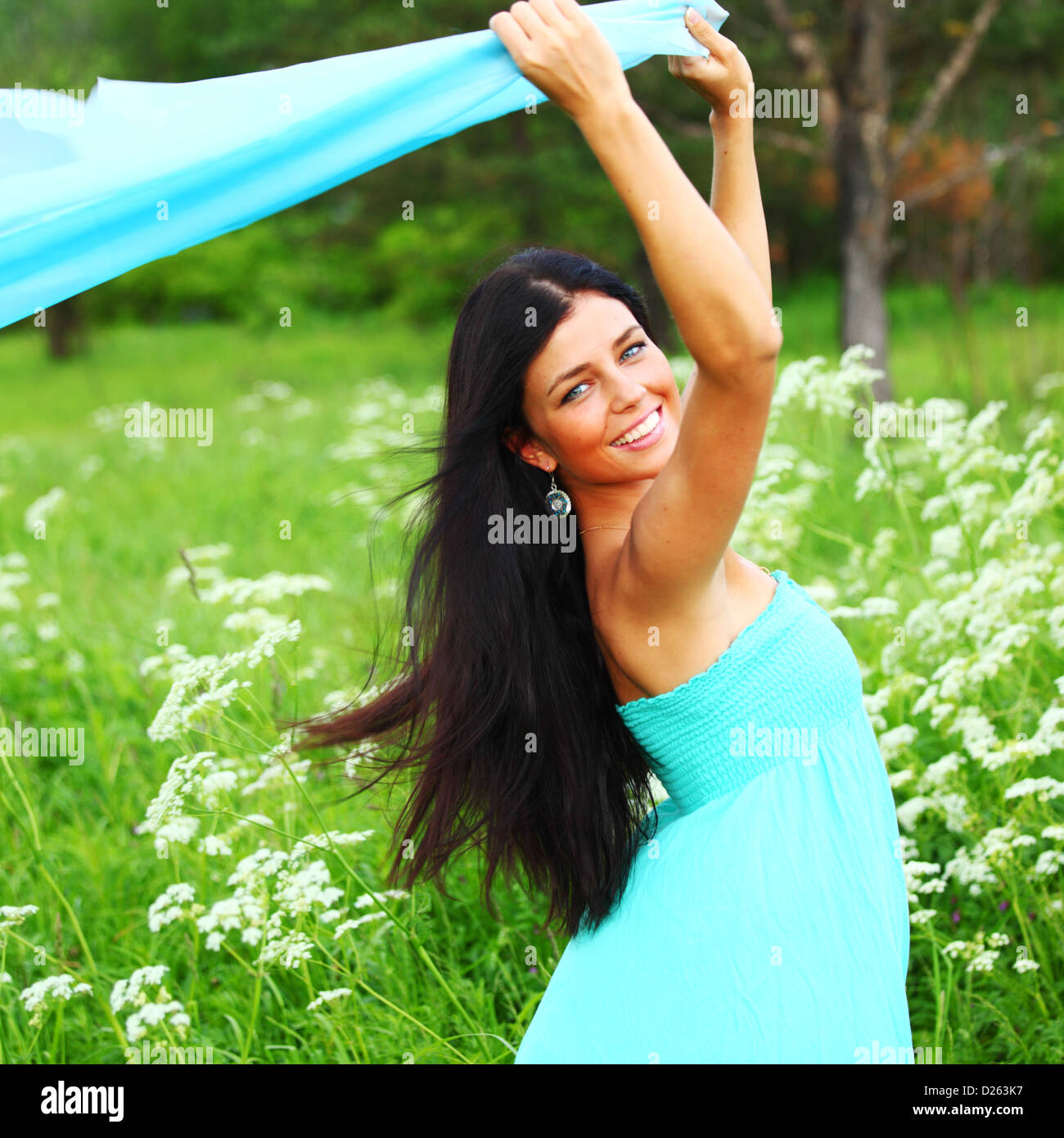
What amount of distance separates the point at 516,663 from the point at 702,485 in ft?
1.76

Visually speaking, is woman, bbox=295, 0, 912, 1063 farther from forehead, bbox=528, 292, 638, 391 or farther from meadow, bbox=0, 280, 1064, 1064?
meadow, bbox=0, 280, 1064, 1064

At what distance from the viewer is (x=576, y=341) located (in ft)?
6.28

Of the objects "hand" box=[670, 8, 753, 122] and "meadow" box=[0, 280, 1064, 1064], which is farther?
"meadow" box=[0, 280, 1064, 1064]

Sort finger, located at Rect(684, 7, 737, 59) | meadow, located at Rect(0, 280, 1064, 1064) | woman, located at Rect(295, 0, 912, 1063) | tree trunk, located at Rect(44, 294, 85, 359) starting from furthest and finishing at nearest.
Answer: tree trunk, located at Rect(44, 294, 85, 359), meadow, located at Rect(0, 280, 1064, 1064), finger, located at Rect(684, 7, 737, 59), woman, located at Rect(295, 0, 912, 1063)

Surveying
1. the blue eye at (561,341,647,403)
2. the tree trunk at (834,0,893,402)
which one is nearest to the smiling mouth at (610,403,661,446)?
the blue eye at (561,341,647,403)

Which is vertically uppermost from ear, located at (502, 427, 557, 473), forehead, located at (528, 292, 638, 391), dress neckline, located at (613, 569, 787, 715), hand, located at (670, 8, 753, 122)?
hand, located at (670, 8, 753, 122)

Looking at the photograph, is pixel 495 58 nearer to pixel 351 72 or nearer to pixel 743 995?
pixel 351 72

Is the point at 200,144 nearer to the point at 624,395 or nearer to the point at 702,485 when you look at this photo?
the point at 624,395

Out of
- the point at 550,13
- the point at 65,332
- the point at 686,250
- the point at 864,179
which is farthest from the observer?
the point at 65,332

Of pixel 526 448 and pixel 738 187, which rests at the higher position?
pixel 738 187

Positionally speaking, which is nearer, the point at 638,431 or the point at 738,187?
the point at 638,431

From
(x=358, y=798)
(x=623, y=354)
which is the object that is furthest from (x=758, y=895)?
(x=358, y=798)

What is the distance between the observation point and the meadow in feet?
7.88

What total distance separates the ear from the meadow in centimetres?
25
